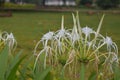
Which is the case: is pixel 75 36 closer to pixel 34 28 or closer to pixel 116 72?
pixel 116 72

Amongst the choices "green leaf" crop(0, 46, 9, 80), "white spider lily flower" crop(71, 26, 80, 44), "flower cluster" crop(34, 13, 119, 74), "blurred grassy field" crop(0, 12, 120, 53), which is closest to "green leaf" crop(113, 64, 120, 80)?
"flower cluster" crop(34, 13, 119, 74)

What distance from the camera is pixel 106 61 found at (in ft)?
6.61

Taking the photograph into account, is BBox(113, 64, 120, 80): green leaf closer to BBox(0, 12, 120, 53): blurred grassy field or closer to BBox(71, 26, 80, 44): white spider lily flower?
BBox(71, 26, 80, 44): white spider lily flower

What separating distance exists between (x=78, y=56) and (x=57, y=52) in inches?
6.0

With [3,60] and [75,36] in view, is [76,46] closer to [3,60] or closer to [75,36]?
[75,36]

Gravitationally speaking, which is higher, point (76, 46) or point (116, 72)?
point (76, 46)

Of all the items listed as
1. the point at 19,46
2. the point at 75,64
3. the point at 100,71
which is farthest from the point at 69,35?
the point at 19,46

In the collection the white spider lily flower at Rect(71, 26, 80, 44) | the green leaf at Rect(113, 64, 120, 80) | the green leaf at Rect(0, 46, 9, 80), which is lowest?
the green leaf at Rect(113, 64, 120, 80)

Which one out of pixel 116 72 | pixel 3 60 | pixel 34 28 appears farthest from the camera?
pixel 34 28

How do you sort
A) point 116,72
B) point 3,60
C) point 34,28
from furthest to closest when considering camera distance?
point 34,28 < point 116,72 < point 3,60

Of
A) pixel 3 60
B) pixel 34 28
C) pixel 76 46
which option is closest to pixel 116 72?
pixel 76 46

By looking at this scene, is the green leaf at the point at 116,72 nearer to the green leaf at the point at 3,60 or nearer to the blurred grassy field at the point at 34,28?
the green leaf at the point at 3,60

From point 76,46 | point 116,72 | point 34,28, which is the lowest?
point 34,28

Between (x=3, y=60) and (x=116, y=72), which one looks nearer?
(x=3, y=60)
